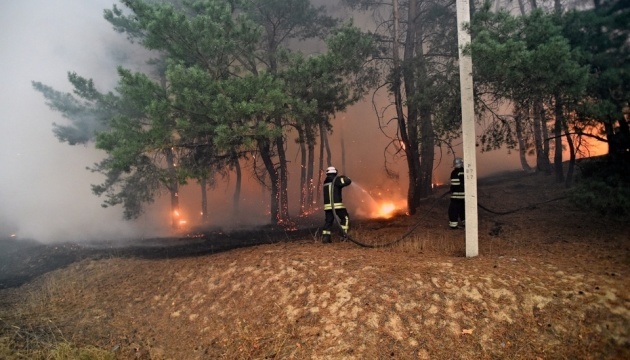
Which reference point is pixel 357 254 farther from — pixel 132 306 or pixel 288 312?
pixel 132 306

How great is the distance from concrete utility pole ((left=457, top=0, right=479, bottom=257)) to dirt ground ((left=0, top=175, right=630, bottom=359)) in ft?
1.79

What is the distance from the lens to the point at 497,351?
418 cm

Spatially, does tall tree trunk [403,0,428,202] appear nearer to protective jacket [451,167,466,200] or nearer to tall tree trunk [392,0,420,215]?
tall tree trunk [392,0,420,215]

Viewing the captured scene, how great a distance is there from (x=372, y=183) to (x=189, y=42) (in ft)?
85.8

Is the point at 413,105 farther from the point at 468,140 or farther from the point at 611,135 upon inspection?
the point at 611,135

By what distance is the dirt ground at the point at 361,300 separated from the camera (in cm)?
435

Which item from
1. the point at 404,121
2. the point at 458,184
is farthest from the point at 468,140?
the point at 404,121

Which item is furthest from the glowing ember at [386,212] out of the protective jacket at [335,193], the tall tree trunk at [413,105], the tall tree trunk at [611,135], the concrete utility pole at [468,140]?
the tall tree trunk at [611,135]

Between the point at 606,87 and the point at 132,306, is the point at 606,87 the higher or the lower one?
the higher one

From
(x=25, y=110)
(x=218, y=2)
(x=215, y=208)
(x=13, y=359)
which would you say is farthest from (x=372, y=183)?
(x=13, y=359)

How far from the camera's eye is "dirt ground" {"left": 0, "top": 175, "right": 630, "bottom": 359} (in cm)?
435

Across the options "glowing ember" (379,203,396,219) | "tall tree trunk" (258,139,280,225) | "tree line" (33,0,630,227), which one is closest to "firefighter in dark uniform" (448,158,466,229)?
"tree line" (33,0,630,227)

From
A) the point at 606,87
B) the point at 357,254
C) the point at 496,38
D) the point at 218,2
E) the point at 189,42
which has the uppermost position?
the point at 218,2

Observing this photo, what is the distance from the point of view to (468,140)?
20.3 ft
